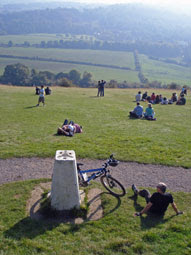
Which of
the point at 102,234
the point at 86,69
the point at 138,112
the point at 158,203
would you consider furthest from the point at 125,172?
the point at 86,69

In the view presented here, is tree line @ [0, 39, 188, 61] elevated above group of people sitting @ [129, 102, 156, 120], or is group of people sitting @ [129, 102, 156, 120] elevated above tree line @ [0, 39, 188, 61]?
tree line @ [0, 39, 188, 61]

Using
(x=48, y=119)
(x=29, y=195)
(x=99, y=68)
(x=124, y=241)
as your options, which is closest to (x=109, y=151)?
(x=29, y=195)

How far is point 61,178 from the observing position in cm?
759

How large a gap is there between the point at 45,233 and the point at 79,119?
1328cm

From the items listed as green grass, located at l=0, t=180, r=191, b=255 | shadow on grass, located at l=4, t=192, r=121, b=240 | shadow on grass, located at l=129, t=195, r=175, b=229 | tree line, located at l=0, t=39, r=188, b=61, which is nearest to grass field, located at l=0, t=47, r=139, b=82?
tree line, located at l=0, t=39, r=188, b=61

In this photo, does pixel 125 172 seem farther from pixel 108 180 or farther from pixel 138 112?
pixel 138 112

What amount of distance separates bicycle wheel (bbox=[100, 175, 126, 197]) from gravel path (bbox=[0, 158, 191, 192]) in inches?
36.1

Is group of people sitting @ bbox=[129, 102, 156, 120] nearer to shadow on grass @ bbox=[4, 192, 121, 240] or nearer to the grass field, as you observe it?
shadow on grass @ bbox=[4, 192, 121, 240]

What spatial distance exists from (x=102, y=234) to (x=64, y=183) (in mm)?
1749

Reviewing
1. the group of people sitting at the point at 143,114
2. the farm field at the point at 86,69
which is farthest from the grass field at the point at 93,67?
the group of people sitting at the point at 143,114

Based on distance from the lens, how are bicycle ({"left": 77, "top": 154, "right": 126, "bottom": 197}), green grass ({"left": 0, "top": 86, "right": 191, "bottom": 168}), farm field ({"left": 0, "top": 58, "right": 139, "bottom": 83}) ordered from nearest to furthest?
bicycle ({"left": 77, "top": 154, "right": 126, "bottom": 197}) < green grass ({"left": 0, "top": 86, "right": 191, "bottom": 168}) < farm field ({"left": 0, "top": 58, "right": 139, "bottom": 83})

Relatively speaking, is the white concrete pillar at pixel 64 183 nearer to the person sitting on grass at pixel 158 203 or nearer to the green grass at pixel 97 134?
the person sitting on grass at pixel 158 203

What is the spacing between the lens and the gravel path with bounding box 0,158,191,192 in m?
10.1

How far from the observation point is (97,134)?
1590 cm
